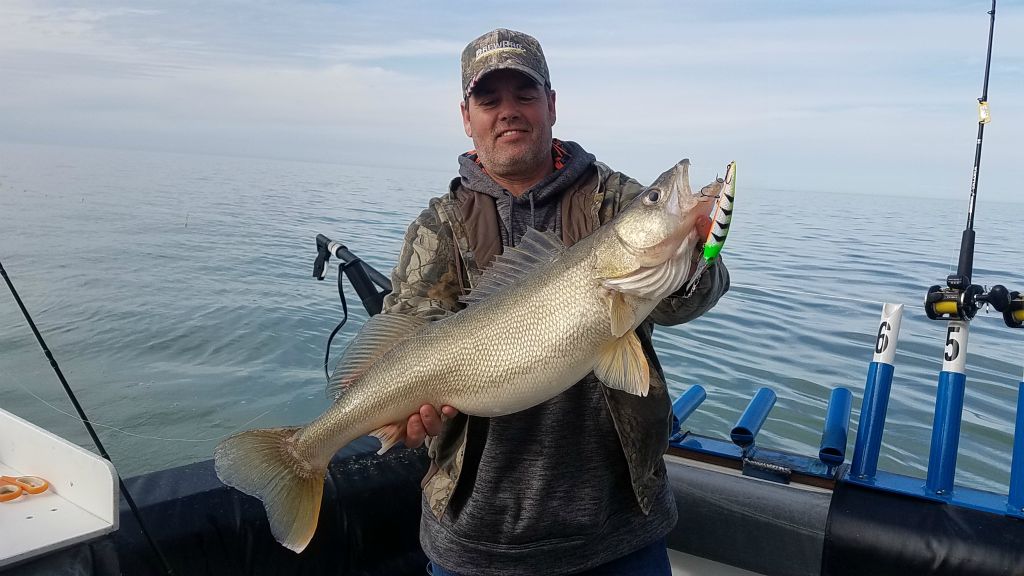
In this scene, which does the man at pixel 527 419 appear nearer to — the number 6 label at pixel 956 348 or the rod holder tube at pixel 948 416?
the rod holder tube at pixel 948 416

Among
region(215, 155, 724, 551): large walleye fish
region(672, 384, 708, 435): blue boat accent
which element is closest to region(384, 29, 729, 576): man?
region(215, 155, 724, 551): large walleye fish

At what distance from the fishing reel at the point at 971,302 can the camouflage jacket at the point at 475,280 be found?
175cm

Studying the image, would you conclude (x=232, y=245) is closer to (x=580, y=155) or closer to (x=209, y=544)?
(x=209, y=544)

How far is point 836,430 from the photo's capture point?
3.54 meters

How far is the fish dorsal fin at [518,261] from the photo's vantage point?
220 centimetres

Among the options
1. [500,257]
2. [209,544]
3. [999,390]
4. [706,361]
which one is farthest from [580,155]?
[999,390]

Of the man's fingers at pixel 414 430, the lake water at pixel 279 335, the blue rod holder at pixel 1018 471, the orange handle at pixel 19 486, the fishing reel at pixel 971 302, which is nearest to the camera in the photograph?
the man's fingers at pixel 414 430

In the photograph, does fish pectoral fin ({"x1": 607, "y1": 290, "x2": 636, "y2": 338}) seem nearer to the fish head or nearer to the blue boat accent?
the fish head

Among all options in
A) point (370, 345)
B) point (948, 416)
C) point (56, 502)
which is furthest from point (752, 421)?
point (56, 502)

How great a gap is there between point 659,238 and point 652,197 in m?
0.12

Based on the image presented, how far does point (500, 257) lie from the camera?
226 cm

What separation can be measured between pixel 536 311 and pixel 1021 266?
1516 cm

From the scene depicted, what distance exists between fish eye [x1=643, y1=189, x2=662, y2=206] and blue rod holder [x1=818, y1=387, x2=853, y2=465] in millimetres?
1969

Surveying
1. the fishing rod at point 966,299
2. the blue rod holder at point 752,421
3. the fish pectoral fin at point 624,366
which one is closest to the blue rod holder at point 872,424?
the fishing rod at point 966,299
